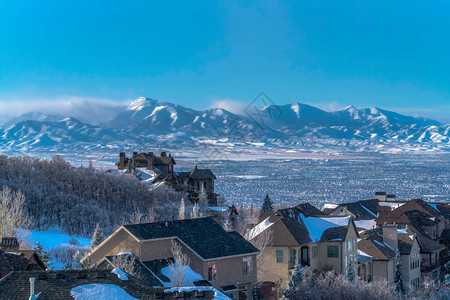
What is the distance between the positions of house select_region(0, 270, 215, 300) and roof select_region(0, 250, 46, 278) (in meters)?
8.51

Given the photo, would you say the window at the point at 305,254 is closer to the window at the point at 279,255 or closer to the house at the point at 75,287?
the window at the point at 279,255

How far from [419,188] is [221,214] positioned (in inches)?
4116

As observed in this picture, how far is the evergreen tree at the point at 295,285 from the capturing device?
42094mm

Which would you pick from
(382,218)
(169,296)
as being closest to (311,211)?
(382,218)

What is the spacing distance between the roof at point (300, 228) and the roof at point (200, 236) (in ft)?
20.1

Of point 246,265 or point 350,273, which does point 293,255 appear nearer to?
point 350,273

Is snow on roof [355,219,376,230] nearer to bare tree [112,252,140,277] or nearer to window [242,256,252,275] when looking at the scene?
window [242,256,252,275]

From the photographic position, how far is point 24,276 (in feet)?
67.8

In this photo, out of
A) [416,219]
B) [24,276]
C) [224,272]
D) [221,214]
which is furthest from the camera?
[221,214]

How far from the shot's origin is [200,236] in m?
42.3

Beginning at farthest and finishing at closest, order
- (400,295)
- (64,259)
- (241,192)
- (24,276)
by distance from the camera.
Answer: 1. (241,192)
2. (64,259)
3. (400,295)
4. (24,276)

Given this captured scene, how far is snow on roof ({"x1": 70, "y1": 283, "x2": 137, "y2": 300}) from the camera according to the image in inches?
788

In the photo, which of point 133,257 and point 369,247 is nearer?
point 133,257

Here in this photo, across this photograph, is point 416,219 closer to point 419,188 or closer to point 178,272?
point 178,272
